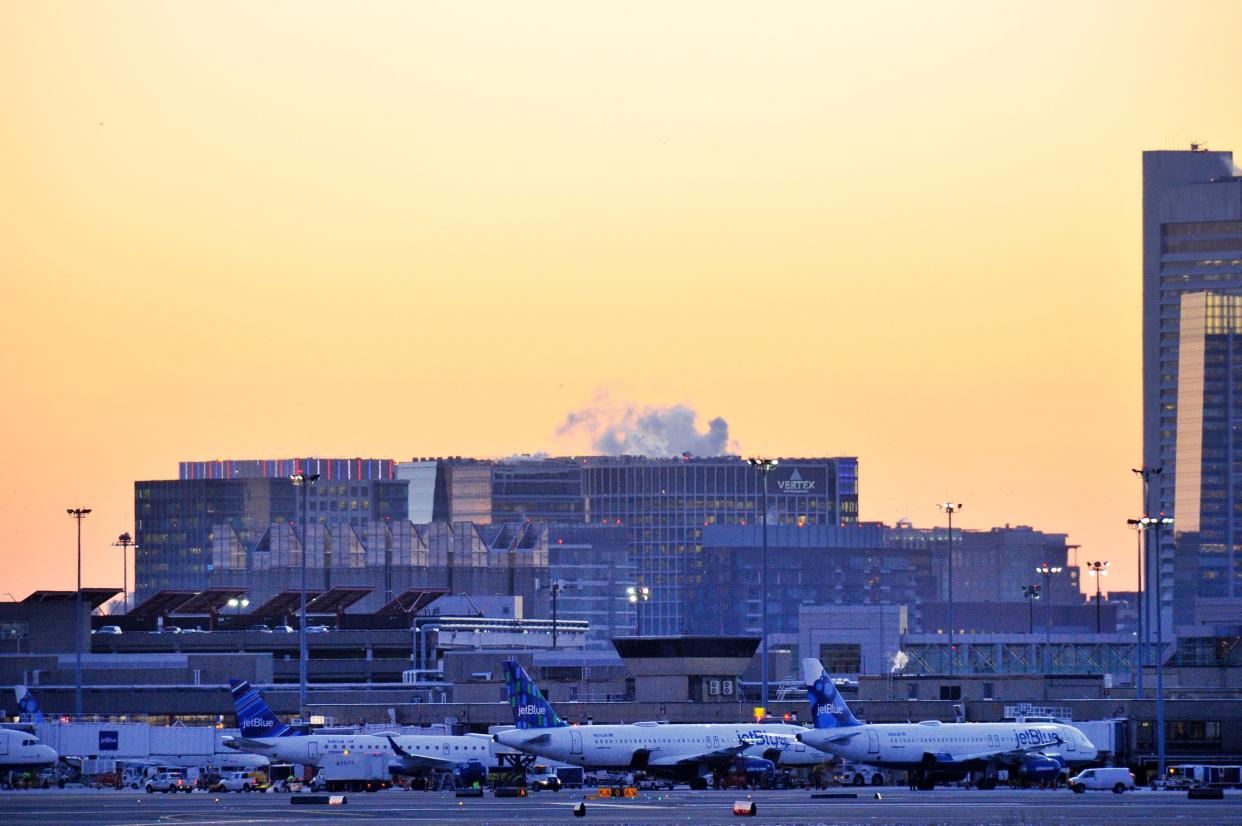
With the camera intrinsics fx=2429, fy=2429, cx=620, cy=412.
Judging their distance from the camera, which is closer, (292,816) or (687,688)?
(292,816)

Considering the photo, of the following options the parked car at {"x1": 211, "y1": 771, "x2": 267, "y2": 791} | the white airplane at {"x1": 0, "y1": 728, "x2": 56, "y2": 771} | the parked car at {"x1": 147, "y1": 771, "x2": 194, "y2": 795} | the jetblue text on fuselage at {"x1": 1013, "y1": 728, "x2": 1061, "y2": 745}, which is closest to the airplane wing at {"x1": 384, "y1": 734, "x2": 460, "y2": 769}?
the parked car at {"x1": 211, "y1": 771, "x2": 267, "y2": 791}

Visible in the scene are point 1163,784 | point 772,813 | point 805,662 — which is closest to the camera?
point 772,813

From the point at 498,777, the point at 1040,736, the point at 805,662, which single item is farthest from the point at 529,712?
the point at 1040,736

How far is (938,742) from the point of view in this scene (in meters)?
146

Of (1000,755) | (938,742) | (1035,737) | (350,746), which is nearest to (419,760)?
(350,746)

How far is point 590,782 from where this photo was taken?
485ft

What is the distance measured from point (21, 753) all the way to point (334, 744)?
24.1 metres

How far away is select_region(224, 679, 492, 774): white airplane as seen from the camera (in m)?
147

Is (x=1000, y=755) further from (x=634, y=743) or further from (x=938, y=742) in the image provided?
(x=634, y=743)

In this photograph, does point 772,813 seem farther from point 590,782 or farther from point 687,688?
point 687,688

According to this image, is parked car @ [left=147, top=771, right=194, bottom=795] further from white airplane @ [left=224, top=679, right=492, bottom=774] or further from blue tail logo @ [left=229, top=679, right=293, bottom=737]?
blue tail logo @ [left=229, top=679, right=293, bottom=737]

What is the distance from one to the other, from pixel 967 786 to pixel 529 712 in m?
26.7

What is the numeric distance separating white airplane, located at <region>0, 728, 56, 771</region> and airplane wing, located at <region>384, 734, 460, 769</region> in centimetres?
2546

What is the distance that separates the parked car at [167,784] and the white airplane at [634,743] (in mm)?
19197
